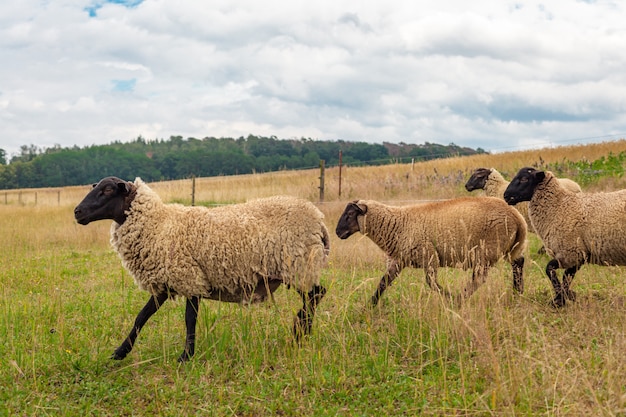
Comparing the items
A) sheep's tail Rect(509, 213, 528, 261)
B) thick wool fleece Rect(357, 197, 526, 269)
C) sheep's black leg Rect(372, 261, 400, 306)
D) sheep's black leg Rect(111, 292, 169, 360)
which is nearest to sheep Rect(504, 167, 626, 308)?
sheep's tail Rect(509, 213, 528, 261)

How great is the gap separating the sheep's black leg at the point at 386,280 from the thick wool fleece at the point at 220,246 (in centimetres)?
139

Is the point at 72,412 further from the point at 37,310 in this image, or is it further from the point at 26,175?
the point at 26,175

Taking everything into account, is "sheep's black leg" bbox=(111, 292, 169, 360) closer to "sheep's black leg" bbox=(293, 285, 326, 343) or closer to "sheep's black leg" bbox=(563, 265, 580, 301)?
"sheep's black leg" bbox=(293, 285, 326, 343)

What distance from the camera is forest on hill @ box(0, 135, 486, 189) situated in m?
55.6

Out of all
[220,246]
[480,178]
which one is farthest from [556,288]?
[480,178]

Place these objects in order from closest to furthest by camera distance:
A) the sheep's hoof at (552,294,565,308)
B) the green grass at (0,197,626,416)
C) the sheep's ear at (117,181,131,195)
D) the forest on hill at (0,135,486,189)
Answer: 1. the green grass at (0,197,626,416)
2. the sheep's ear at (117,181,131,195)
3. the sheep's hoof at (552,294,565,308)
4. the forest on hill at (0,135,486,189)

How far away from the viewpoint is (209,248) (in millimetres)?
6090

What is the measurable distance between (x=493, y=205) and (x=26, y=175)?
73.7 metres

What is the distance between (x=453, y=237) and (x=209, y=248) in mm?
3519

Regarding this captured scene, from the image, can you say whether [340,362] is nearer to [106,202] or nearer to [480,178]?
[106,202]

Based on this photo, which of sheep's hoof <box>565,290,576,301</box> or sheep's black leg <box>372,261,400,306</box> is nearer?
sheep's hoof <box>565,290,576,301</box>

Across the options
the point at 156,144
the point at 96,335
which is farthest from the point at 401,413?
the point at 156,144

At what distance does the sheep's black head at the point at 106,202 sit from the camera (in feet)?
20.2

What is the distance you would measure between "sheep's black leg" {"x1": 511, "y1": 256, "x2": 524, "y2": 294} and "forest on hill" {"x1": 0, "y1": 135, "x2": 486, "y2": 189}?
3980 cm
